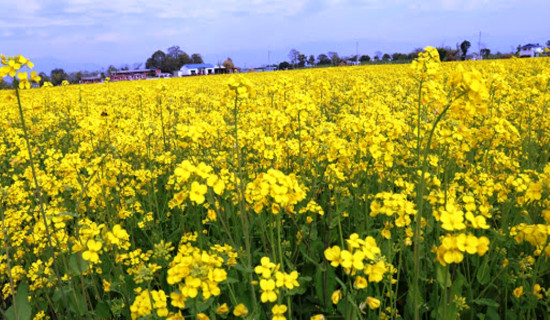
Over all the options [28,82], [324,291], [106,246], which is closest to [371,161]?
[324,291]

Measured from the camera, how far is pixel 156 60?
101 meters

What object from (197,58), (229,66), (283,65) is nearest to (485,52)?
(283,65)

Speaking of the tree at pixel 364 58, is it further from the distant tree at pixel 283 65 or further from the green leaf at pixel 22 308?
the green leaf at pixel 22 308

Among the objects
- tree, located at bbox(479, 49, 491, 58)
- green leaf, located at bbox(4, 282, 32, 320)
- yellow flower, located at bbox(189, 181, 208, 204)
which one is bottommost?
green leaf, located at bbox(4, 282, 32, 320)

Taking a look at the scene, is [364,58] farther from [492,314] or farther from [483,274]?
[492,314]

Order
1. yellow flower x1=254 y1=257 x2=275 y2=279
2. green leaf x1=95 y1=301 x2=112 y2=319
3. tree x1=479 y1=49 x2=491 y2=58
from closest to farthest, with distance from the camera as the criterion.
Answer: yellow flower x1=254 y1=257 x2=275 y2=279
green leaf x1=95 y1=301 x2=112 y2=319
tree x1=479 y1=49 x2=491 y2=58

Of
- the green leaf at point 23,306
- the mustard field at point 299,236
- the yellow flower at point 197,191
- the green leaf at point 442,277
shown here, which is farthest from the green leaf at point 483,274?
the green leaf at point 23,306

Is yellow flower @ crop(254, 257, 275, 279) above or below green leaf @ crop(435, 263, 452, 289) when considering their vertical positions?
above

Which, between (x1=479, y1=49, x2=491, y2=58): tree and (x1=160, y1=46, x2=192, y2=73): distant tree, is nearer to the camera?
(x1=479, y1=49, x2=491, y2=58): tree

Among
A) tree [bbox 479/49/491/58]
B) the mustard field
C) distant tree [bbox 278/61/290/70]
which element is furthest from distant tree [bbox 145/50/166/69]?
the mustard field

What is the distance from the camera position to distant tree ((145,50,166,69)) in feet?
316

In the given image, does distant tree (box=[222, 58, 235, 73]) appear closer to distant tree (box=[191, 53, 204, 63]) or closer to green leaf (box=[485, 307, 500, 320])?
distant tree (box=[191, 53, 204, 63])

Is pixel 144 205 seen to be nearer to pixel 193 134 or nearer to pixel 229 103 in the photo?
pixel 229 103

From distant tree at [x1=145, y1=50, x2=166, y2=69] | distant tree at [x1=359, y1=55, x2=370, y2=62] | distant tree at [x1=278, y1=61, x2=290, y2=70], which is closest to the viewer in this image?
distant tree at [x1=359, y1=55, x2=370, y2=62]
